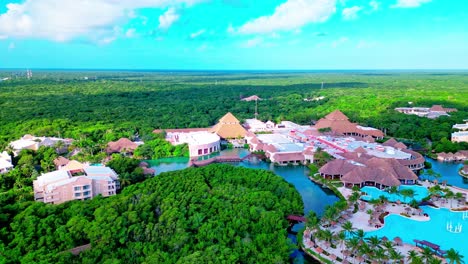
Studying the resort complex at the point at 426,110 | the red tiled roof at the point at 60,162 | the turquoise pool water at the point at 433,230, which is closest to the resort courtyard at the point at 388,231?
the turquoise pool water at the point at 433,230

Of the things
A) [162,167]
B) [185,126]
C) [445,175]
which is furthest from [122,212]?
[185,126]

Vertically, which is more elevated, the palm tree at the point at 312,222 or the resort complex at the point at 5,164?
the resort complex at the point at 5,164

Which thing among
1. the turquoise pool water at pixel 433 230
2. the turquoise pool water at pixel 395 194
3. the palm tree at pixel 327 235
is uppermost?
the palm tree at pixel 327 235

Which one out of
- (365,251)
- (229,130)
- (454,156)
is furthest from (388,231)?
(229,130)

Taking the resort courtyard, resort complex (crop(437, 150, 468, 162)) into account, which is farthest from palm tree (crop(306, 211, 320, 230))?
resort complex (crop(437, 150, 468, 162))

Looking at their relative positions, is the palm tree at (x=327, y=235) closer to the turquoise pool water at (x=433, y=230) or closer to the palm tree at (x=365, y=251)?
the palm tree at (x=365, y=251)

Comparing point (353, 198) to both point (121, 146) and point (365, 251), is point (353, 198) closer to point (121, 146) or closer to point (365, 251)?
point (365, 251)
